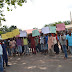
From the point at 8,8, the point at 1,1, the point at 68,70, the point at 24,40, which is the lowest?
the point at 68,70

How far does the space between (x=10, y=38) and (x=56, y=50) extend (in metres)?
3.80

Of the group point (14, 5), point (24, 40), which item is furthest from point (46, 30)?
point (14, 5)

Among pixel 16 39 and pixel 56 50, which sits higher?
pixel 16 39

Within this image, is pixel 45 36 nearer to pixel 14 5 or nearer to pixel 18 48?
pixel 18 48

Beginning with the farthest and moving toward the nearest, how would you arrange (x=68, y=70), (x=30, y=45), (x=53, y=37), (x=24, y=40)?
(x=30, y=45)
(x=24, y=40)
(x=53, y=37)
(x=68, y=70)

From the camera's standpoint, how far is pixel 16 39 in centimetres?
863

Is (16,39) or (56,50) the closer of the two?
(56,50)

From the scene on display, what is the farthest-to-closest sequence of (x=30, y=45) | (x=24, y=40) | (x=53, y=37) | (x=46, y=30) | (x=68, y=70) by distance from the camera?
1. (x=30, y=45)
2. (x=24, y=40)
3. (x=46, y=30)
4. (x=53, y=37)
5. (x=68, y=70)

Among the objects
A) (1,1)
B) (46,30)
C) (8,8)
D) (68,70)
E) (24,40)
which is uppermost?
(1,1)

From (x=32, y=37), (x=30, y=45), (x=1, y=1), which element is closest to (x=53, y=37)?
(x=32, y=37)

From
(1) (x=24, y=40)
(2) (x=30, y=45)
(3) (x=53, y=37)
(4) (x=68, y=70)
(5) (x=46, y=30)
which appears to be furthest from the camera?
(2) (x=30, y=45)

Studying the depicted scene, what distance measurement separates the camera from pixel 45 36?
26.6ft

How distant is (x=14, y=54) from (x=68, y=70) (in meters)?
5.42

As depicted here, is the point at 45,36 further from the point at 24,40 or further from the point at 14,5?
the point at 14,5
